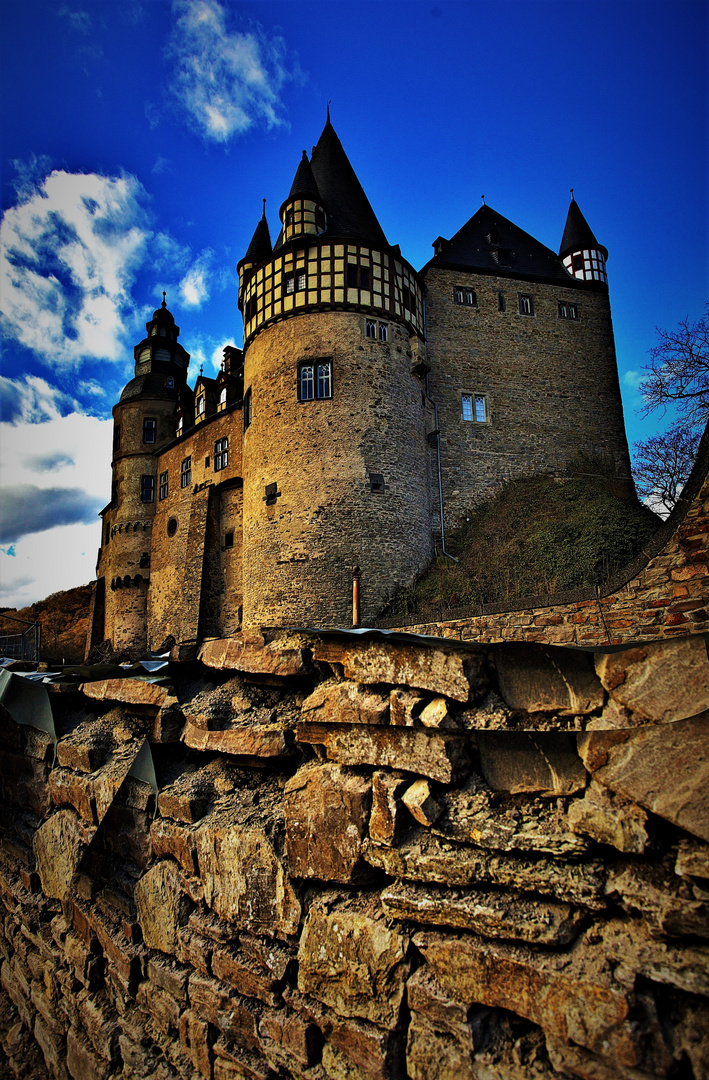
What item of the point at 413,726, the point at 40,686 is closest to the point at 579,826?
the point at 413,726

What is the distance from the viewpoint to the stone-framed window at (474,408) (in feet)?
87.0

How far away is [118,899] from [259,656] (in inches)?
88.7

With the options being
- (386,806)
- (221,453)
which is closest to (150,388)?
(221,453)

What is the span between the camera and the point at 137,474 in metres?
34.8

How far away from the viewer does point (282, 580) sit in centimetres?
1997

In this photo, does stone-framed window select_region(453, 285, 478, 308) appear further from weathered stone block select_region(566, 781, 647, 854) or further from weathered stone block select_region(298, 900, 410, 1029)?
weathered stone block select_region(298, 900, 410, 1029)

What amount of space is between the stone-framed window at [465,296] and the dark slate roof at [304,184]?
8271mm

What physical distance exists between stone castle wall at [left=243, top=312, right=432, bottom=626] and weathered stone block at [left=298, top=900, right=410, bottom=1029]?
15.9 m

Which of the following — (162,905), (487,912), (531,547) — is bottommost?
(162,905)

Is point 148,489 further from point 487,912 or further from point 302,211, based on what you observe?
point 487,912

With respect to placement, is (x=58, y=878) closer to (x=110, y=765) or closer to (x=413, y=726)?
(x=110, y=765)

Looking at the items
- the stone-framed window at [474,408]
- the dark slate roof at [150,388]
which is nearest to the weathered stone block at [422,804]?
the stone-framed window at [474,408]

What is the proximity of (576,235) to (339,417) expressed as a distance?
21.0 m

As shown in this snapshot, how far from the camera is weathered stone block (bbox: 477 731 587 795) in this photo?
2.72 m
